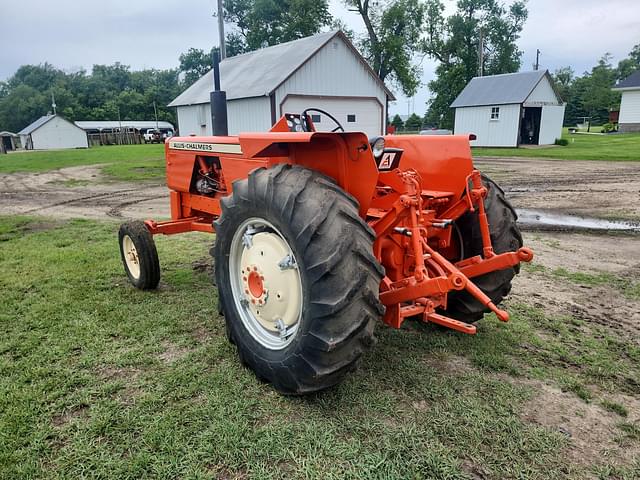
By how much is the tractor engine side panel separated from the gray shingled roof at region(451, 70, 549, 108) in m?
26.4

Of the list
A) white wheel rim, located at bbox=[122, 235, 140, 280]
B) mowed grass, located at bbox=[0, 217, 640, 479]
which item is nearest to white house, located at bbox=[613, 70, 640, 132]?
mowed grass, located at bbox=[0, 217, 640, 479]

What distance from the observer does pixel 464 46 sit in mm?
43094

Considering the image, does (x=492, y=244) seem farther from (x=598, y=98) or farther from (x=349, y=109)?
(x=598, y=98)

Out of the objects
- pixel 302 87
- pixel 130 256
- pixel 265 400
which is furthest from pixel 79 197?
pixel 265 400

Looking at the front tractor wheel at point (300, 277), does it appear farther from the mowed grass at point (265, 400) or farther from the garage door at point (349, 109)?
the garage door at point (349, 109)

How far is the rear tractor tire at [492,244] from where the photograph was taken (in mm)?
3369

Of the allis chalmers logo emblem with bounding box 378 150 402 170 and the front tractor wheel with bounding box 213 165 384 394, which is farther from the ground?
the allis chalmers logo emblem with bounding box 378 150 402 170

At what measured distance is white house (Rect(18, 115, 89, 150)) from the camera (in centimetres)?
5681

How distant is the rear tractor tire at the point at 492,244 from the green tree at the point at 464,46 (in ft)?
133

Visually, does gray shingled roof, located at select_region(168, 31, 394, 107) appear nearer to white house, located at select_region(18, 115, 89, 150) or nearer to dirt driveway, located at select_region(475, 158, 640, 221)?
dirt driveway, located at select_region(475, 158, 640, 221)

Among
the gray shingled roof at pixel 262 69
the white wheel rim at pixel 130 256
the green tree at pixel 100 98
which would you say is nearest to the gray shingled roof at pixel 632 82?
the gray shingled roof at pixel 262 69

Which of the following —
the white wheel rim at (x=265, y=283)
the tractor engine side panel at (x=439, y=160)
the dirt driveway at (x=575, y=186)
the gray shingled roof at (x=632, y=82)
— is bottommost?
the dirt driveway at (x=575, y=186)

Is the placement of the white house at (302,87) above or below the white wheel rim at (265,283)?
above

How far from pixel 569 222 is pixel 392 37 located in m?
29.9
